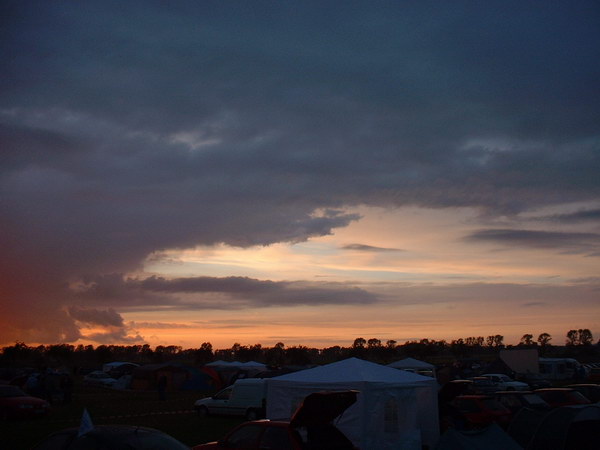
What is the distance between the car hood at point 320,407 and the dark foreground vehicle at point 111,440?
2.41 meters

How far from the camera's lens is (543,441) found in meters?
12.3

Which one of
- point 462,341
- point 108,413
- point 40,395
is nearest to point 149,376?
point 40,395

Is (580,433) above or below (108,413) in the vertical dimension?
above

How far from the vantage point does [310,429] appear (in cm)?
1021

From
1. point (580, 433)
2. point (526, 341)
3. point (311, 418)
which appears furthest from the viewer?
point (526, 341)

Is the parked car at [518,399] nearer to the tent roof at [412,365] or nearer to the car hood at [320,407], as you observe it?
the car hood at [320,407]

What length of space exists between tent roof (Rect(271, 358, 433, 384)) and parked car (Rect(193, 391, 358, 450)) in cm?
471

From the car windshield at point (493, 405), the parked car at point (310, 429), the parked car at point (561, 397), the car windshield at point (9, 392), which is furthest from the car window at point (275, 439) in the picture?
the car windshield at point (9, 392)

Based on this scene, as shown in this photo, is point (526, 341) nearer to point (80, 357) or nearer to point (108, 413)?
point (80, 357)

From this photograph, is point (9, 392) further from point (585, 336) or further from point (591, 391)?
point (585, 336)

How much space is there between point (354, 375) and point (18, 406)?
1631cm

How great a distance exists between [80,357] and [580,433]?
127 metres

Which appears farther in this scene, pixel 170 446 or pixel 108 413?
pixel 108 413

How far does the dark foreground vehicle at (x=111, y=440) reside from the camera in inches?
311
